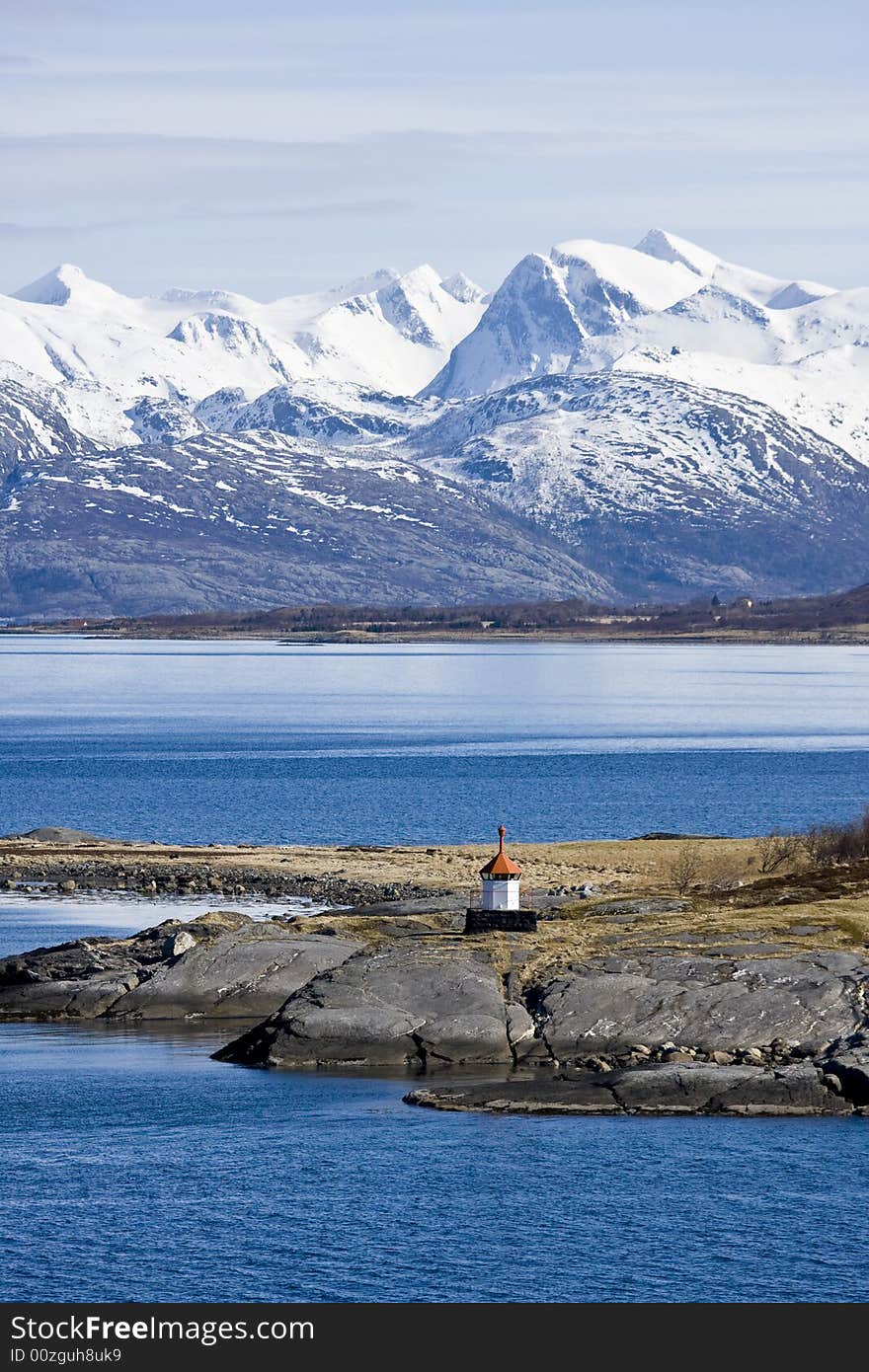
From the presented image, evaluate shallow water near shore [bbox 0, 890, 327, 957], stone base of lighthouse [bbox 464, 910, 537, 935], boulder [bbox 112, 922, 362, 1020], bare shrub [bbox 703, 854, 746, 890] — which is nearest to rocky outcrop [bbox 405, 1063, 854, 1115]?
boulder [bbox 112, 922, 362, 1020]

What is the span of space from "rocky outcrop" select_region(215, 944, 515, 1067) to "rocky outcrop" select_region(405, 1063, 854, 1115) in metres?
4.16

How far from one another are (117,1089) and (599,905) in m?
24.6

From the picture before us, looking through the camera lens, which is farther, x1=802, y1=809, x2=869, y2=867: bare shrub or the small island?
x1=802, y1=809, x2=869, y2=867: bare shrub

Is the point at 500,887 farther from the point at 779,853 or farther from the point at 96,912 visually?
the point at 779,853

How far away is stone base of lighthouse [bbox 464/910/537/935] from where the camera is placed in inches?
2734

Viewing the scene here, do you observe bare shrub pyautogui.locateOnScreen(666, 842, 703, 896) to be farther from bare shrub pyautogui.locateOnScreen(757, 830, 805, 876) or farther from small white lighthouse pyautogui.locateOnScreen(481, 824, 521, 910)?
small white lighthouse pyautogui.locateOnScreen(481, 824, 521, 910)

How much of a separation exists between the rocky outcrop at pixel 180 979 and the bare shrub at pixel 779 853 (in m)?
26.9

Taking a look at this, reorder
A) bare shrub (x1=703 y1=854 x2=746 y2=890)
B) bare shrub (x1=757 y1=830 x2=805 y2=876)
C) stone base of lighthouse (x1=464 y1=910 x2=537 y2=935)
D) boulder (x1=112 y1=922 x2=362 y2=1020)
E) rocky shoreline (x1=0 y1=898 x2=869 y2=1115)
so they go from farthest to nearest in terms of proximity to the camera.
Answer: bare shrub (x1=757 y1=830 x2=805 y2=876) → bare shrub (x1=703 y1=854 x2=746 y2=890) → stone base of lighthouse (x1=464 y1=910 x2=537 y2=935) → boulder (x1=112 y1=922 x2=362 y2=1020) → rocky shoreline (x1=0 y1=898 x2=869 y2=1115)

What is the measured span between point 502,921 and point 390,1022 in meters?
8.15

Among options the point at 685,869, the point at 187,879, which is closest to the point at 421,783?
the point at 187,879
